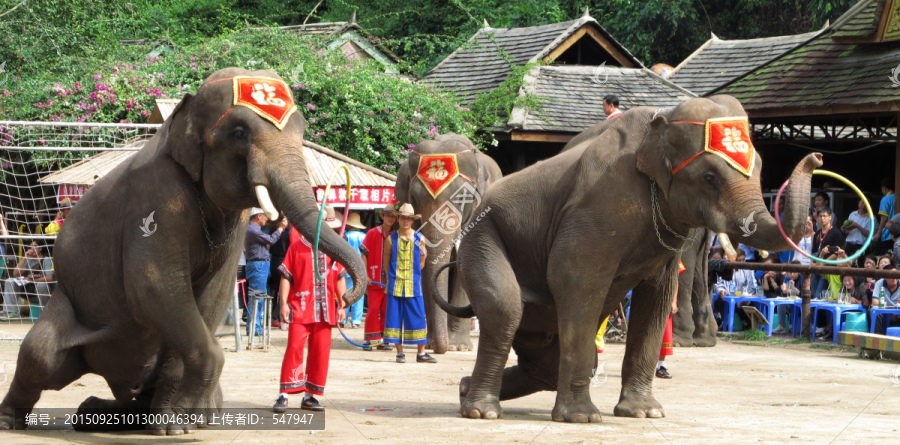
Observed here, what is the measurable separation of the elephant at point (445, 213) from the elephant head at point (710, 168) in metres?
5.69

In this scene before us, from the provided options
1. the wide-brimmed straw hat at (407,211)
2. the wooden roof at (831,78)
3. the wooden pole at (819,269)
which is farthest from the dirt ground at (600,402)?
the wooden roof at (831,78)

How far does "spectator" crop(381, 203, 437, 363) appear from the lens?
40.5 feet

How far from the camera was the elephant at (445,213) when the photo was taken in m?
13.0

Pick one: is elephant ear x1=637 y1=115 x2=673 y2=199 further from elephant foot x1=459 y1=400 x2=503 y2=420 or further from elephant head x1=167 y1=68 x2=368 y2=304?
elephant head x1=167 y1=68 x2=368 y2=304

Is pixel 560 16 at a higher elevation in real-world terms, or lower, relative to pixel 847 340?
higher

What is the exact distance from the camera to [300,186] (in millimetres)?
6551

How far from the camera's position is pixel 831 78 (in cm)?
1753

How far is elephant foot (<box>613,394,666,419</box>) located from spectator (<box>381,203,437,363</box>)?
4264 mm

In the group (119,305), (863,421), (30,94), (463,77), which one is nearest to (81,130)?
(30,94)

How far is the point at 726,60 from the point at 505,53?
6916 mm

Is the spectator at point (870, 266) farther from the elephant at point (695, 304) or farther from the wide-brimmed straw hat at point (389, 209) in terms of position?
the wide-brimmed straw hat at point (389, 209)

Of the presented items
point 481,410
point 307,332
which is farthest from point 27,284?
point 481,410

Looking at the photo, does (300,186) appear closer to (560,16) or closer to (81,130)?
(81,130)

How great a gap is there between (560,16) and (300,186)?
2626cm
